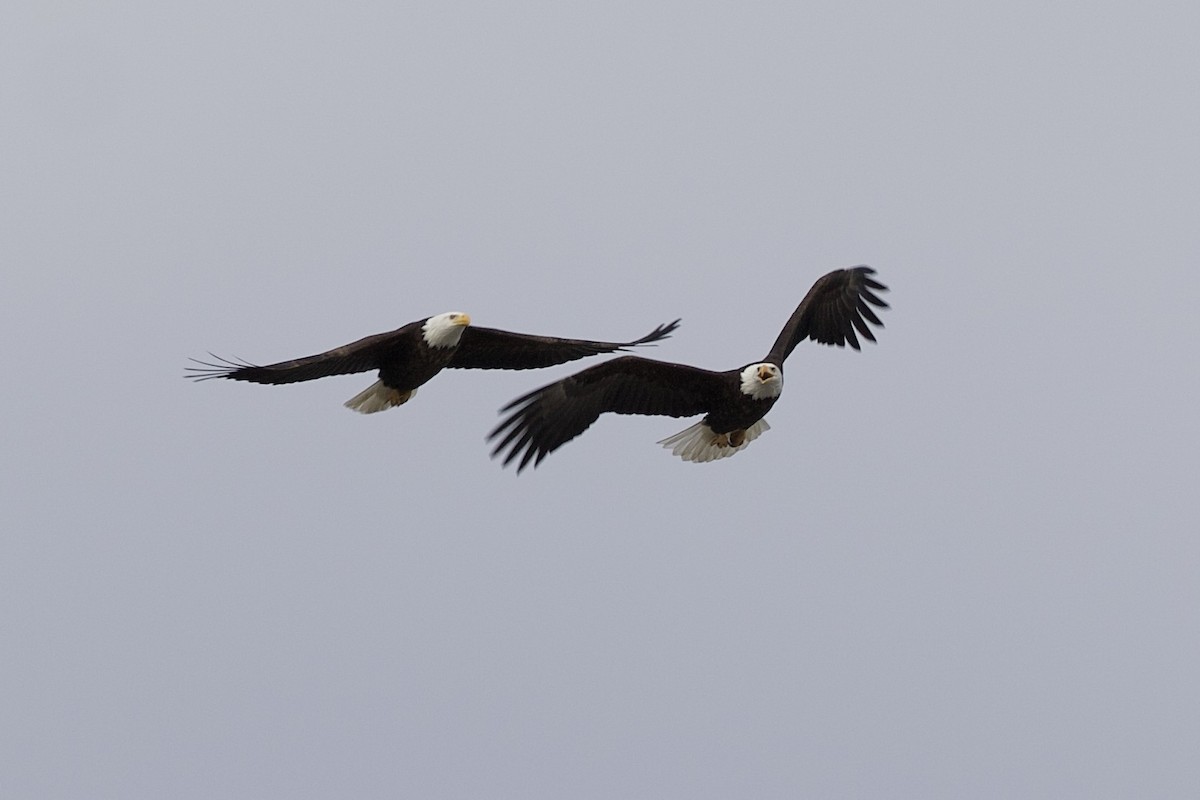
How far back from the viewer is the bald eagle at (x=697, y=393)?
10383mm

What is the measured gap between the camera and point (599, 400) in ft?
35.8

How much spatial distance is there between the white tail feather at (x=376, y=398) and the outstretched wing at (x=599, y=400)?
2.10m

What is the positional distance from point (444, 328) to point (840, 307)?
2.65 meters

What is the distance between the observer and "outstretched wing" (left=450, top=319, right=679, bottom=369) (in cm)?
1247

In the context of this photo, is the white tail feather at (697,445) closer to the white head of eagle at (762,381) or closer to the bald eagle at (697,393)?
the bald eagle at (697,393)

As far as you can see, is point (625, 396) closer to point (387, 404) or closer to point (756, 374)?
point (756, 374)

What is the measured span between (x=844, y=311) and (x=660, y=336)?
52.1 inches

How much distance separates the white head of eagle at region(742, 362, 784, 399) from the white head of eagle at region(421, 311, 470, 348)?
196 centimetres

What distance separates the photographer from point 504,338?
41.0 feet

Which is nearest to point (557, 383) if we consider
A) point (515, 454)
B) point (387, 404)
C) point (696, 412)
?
point (515, 454)

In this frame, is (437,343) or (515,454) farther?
(437,343)

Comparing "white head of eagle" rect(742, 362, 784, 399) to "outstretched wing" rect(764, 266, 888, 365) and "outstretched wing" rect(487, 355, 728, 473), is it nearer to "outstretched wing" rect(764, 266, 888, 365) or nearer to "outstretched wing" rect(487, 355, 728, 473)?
"outstretched wing" rect(487, 355, 728, 473)

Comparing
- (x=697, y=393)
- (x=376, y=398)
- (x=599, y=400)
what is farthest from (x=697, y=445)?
(x=376, y=398)

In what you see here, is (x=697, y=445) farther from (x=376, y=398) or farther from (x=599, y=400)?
(x=376, y=398)
